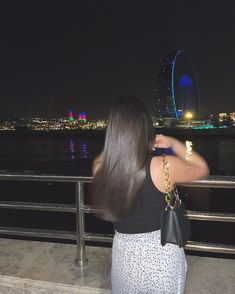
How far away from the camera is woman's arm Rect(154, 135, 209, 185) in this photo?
165 cm

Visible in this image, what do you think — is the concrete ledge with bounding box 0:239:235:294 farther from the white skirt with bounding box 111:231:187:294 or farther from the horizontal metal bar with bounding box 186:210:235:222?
the white skirt with bounding box 111:231:187:294

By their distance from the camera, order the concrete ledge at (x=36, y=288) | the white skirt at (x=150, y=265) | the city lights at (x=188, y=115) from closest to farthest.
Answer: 1. the white skirt at (x=150, y=265)
2. the concrete ledge at (x=36, y=288)
3. the city lights at (x=188, y=115)

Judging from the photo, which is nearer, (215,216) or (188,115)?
(215,216)

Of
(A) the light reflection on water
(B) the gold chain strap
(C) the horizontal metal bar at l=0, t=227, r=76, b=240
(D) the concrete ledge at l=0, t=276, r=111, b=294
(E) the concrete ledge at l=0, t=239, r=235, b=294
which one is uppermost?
(B) the gold chain strap

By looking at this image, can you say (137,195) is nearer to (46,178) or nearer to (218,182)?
(218,182)

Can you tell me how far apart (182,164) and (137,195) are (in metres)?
0.28

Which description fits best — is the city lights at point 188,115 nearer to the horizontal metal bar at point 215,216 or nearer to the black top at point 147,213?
the horizontal metal bar at point 215,216

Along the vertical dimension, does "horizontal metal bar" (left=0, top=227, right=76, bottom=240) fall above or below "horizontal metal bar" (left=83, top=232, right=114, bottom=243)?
below

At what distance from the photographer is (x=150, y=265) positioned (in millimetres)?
1772

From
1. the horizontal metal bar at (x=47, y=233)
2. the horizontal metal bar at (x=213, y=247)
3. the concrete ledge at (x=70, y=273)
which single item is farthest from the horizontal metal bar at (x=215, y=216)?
the horizontal metal bar at (x=47, y=233)

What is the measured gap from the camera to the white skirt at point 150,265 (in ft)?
5.78

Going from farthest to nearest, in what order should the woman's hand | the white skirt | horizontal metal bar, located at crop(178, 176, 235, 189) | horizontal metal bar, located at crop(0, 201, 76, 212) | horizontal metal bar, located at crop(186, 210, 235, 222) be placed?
horizontal metal bar, located at crop(0, 201, 76, 212) → horizontal metal bar, located at crop(186, 210, 235, 222) → horizontal metal bar, located at crop(178, 176, 235, 189) → the woman's hand → the white skirt

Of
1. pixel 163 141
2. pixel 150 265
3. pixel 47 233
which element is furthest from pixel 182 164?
pixel 47 233

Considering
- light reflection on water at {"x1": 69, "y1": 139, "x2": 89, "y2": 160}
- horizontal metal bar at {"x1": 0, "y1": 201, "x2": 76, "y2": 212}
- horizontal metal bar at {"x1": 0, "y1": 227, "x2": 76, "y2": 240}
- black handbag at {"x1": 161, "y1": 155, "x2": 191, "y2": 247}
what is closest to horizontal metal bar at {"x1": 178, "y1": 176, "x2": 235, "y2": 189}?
black handbag at {"x1": 161, "y1": 155, "x2": 191, "y2": 247}
